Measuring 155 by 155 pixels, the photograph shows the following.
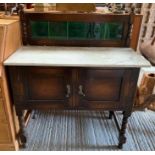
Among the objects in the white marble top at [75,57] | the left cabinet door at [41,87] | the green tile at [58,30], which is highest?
the green tile at [58,30]

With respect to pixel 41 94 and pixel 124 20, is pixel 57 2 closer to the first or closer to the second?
pixel 124 20

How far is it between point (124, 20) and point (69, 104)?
813 millimetres

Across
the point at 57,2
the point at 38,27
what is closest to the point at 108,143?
the point at 38,27

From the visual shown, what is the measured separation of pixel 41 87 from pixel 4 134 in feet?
1.67

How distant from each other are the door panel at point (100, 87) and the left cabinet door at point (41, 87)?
101mm

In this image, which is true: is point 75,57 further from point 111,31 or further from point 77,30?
point 111,31

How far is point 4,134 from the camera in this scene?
142 cm

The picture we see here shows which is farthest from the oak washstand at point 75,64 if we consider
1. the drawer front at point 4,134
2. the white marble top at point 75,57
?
the drawer front at point 4,134

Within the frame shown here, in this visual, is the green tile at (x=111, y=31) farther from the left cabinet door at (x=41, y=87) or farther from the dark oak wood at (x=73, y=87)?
the left cabinet door at (x=41, y=87)

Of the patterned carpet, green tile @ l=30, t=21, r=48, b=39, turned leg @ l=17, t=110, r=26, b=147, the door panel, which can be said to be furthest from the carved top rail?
the patterned carpet

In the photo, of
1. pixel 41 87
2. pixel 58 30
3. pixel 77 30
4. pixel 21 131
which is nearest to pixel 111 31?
pixel 77 30

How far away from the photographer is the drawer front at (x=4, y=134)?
1374 mm

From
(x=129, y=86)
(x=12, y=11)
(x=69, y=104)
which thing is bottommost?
(x=69, y=104)

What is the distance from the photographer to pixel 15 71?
3.97 ft
